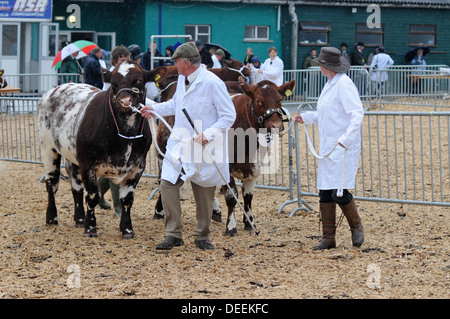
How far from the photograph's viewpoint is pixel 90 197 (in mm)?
8453

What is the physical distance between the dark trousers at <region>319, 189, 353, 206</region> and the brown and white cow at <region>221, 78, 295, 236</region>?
39.9 inches

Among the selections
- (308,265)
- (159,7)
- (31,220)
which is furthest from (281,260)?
(159,7)

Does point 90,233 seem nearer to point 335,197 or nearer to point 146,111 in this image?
point 146,111

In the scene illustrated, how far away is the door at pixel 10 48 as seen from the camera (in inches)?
1001

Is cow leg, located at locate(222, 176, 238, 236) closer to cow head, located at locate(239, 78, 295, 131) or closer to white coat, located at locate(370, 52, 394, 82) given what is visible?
cow head, located at locate(239, 78, 295, 131)

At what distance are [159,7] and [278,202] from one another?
19.6 meters

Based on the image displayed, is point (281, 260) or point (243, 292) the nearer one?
point (243, 292)

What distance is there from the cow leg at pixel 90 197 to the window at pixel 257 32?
23.3 meters

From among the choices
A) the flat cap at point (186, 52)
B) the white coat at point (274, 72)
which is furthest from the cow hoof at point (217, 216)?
the white coat at point (274, 72)

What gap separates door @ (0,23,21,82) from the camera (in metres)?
25.4

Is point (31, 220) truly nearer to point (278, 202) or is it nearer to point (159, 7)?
point (278, 202)

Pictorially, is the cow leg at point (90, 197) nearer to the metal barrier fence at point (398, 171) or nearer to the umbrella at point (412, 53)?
the metal barrier fence at point (398, 171)

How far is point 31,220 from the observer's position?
374 inches

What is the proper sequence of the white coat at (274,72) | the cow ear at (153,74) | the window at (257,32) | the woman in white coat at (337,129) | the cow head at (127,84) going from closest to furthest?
1. the woman in white coat at (337,129)
2. the cow head at (127,84)
3. the cow ear at (153,74)
4. the white coat at (274,72)
5. the window at (257,32)
